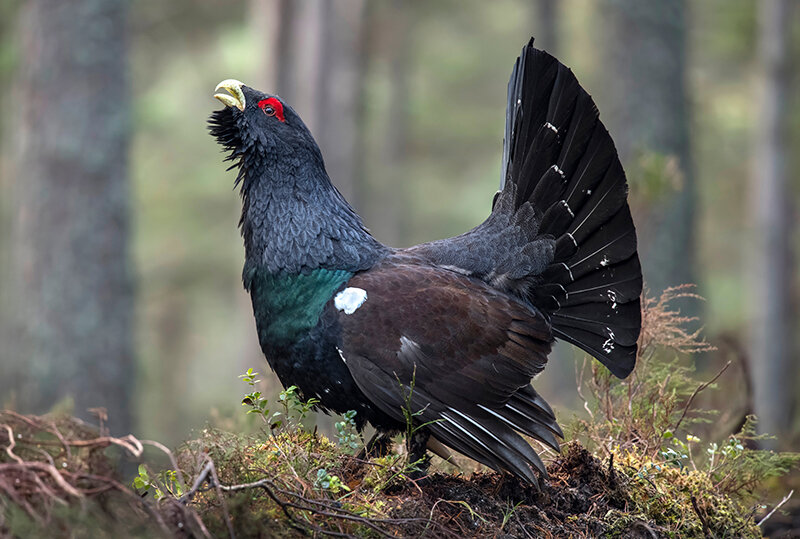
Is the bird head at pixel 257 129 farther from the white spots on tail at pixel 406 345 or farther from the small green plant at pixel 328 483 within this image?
the small green plant at pixel 328 483

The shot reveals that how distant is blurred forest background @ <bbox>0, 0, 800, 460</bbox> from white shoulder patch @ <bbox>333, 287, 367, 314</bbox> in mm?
969

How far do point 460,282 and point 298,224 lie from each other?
2.98 ft

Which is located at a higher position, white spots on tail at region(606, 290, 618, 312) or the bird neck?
the bird neck

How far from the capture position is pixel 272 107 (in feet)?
14.9

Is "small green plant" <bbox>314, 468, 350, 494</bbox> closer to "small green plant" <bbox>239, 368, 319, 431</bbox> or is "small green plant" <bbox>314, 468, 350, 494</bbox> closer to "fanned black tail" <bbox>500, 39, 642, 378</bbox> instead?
"small green plant" <bbox>239, 368, 319, 431</bbox>

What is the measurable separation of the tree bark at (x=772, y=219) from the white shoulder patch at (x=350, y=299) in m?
12.5

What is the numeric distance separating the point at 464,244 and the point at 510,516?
1.65m

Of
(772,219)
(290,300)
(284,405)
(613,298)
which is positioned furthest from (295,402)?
(772,219)

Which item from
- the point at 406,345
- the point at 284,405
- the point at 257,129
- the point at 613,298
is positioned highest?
the point at 257,129

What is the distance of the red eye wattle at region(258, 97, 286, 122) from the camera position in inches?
179

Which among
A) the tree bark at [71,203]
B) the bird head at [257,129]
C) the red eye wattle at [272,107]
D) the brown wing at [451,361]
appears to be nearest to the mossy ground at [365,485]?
the brown wing at [451,361]

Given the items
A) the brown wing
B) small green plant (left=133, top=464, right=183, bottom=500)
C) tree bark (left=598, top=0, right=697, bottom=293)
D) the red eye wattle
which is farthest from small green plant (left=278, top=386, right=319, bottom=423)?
tree bark (left=598, top=0, right=697, bottom=293)

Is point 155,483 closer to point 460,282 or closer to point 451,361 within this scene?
point 451,361

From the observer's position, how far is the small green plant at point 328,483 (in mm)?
3275
